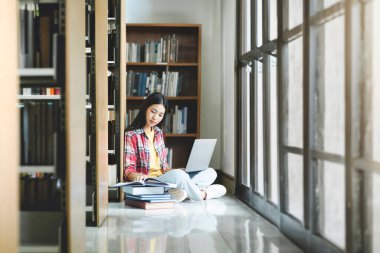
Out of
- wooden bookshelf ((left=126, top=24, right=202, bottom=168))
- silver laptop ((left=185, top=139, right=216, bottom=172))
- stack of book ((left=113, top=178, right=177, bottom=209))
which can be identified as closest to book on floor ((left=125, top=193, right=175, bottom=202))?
stack of book ((left=113, top=178, right=177, bottom=209))

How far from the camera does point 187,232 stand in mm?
3186

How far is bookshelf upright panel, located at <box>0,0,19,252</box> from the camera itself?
189cm

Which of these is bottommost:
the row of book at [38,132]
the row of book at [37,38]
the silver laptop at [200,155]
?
the silver laptop at [200,155]

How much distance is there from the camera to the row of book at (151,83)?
5551 millimetres

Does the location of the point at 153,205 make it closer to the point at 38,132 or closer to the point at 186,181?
the point at 186,181

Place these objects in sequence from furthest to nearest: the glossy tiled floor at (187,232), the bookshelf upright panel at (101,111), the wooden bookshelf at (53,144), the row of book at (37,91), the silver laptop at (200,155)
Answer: the silver laptop at (200,155) < the row of book at (37,91) < the bookshelf upright panel at (101,111) < the glossy tiled floor at (187,232) < the wooden bookshelf at (53,144)

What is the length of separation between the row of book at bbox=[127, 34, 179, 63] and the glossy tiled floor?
1.87 meters

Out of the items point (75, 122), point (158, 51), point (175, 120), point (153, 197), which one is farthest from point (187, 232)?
point (158, 51)

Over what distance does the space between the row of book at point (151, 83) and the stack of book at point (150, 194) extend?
1539 millimetres

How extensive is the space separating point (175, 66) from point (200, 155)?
4.38 ft

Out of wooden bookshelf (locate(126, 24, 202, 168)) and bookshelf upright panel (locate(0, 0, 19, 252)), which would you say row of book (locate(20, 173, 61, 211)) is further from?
wooden bookshelf (locate(126, 24, 202, 168))

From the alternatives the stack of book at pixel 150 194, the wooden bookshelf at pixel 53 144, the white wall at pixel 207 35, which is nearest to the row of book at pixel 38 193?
the wooden bookshelf at pixel 53 144

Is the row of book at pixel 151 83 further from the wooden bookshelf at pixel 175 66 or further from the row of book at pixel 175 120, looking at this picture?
the row of book at pixel 175 120

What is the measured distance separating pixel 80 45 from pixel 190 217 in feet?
6.32
